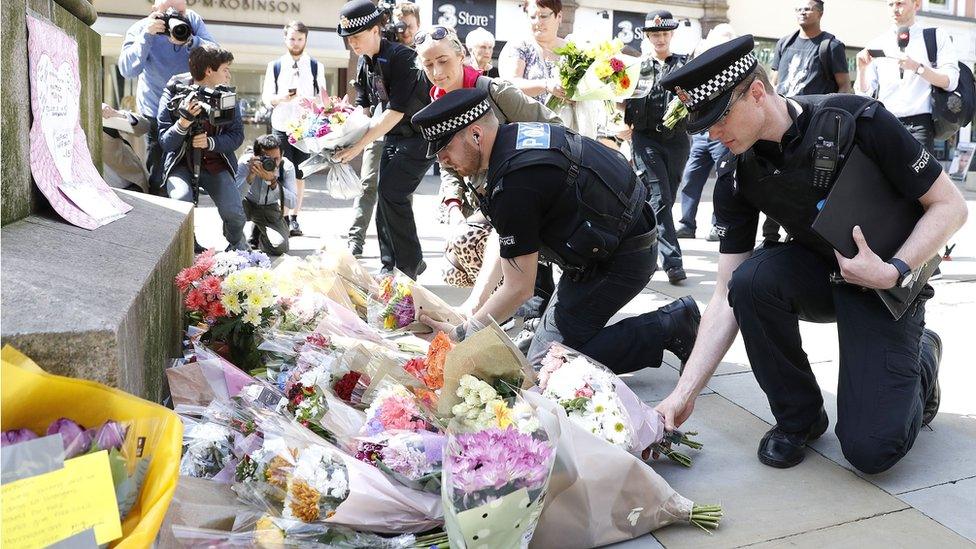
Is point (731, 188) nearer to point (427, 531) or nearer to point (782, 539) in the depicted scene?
point (782, 539)

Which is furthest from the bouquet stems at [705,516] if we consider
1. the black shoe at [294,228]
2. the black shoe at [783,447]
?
the black shoe at [294,228]

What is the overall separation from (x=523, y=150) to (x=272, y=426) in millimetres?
1426

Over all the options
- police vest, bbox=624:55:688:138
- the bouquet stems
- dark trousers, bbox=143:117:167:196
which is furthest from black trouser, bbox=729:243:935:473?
dark trousers, bbox=143:117:167:196

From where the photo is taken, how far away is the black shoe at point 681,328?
4012 mm

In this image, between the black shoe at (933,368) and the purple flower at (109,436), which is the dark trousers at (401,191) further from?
the purple flower at (109,436)

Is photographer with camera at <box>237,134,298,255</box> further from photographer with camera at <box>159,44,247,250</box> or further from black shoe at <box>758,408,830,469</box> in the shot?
black shoe at <box>758,408,830,469</box>

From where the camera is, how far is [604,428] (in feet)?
9.06

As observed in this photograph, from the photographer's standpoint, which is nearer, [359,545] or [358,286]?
[359,545]

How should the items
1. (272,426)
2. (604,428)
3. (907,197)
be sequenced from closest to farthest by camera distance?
(272,426)
(604,428)
(907,197)

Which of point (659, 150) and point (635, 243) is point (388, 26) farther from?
point (635, 243)

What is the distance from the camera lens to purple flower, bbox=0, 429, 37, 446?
1.61 meters

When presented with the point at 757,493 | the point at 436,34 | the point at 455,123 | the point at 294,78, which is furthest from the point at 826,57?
the point at 294,78

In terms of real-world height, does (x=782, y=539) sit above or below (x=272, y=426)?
below

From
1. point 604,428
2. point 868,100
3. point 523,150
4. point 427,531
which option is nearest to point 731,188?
point 868,100
